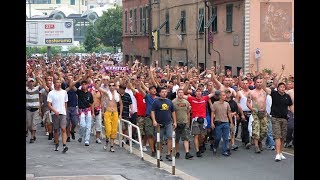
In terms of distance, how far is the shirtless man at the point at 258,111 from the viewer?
54.7ft

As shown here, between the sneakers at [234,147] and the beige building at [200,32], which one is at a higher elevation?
the beige building at [200,32]

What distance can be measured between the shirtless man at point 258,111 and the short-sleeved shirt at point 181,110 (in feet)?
5.13

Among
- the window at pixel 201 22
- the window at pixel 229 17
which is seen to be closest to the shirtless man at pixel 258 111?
the window at pixel 229 17

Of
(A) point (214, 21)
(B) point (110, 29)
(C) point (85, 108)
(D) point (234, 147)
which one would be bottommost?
(D) point (234, 147)

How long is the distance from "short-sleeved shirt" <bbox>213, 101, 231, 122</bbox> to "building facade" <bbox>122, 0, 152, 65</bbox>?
35.2 m

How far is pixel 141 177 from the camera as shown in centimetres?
1306

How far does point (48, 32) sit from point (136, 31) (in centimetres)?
994

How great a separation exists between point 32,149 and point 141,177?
464 cm

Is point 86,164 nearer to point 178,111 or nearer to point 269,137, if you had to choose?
point 178,111

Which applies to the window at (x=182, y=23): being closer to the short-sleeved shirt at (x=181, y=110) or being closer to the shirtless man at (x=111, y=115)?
the shirtless man at (x=111, y=115)

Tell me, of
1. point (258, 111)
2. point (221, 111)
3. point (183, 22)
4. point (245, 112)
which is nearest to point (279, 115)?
point (258, 111)

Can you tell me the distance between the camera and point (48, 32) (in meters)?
63.7

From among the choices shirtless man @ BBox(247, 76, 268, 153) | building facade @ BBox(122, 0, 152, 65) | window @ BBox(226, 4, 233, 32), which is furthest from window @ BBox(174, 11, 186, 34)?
shirtless man @ BBox(247, 76, 268, 153)

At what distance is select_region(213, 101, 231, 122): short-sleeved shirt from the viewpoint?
16.6 metres
